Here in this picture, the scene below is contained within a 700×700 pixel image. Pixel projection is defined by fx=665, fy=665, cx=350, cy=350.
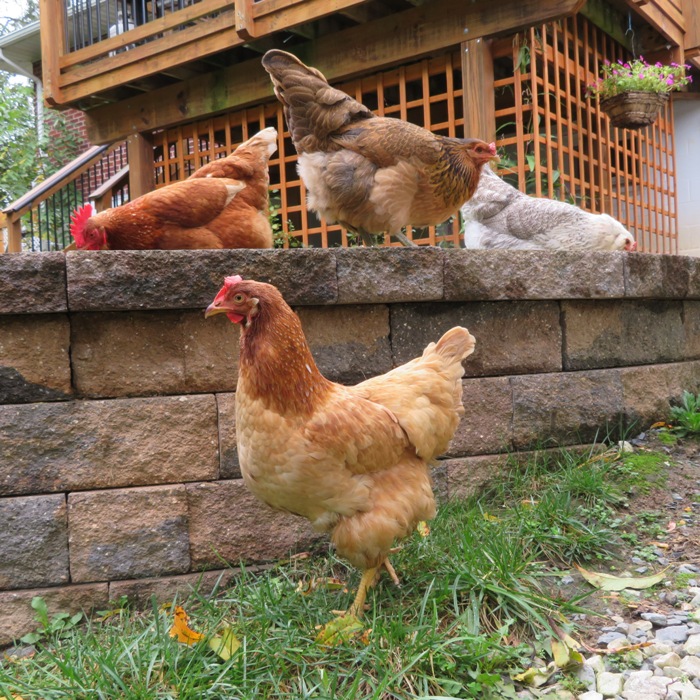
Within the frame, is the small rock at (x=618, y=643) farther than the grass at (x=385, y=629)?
Yes

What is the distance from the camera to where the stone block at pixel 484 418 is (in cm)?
362

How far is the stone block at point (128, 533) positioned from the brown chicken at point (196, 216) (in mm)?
1212

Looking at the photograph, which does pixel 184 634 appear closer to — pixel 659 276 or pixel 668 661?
pixel 668 661

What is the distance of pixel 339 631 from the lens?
2.31 meters

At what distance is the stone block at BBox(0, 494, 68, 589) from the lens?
2.90m

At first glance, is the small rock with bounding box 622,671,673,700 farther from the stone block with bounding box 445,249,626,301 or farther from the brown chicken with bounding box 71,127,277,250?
the brown chicken with bounding box 71,127,277,250

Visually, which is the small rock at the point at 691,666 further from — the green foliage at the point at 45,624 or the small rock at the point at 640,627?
the green foliage at the point at 45,624

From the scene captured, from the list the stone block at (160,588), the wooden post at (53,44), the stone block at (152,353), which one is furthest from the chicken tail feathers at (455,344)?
the wooden post at (53,44)

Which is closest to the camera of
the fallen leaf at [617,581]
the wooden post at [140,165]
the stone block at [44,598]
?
the fallen leaf at [617,581]

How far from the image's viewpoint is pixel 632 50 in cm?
770

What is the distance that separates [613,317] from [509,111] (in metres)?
2.59

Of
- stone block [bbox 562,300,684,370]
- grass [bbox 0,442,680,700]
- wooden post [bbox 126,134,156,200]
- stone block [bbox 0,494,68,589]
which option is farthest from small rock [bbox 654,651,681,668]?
wooden post [bbox 126,134,156,200]

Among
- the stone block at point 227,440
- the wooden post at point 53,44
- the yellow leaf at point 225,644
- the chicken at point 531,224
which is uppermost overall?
the wooden post at point 53,44

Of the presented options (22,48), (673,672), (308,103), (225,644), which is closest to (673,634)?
(673,672)
